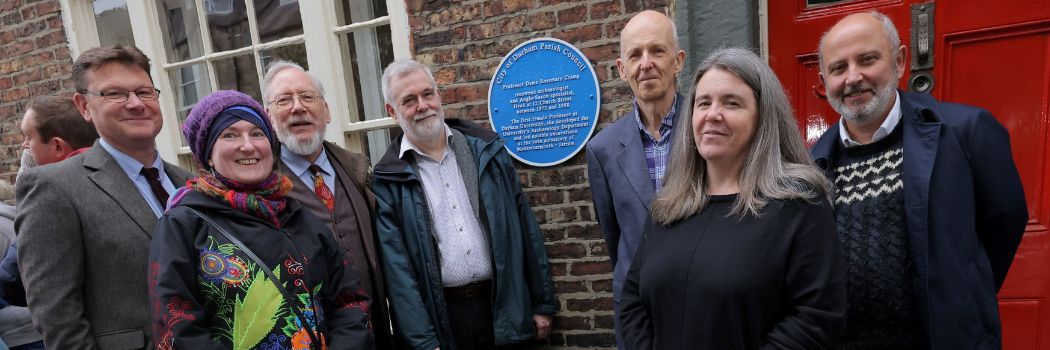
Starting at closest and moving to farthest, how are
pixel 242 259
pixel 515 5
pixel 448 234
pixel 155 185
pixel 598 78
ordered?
pixel 242 259, pixel 155 185, pixel 448 234, pixel 598 78, pixel 515 5

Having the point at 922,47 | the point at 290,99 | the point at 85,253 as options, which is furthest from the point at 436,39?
the point at 922,47

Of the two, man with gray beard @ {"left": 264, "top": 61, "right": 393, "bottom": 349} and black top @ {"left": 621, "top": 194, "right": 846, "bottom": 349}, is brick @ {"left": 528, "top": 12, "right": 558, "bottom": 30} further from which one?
black top @ {"left": 621, "top": 194, "right": 846, "bottom": 349}

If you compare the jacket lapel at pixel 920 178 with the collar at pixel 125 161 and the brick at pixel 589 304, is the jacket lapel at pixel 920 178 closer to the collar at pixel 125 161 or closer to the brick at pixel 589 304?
the brick at pixel 589 304

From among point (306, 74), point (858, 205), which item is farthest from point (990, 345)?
point (306, 74)

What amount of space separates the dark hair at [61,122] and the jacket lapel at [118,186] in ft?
1.70

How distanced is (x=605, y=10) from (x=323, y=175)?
1.43 meters

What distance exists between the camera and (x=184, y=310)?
56.1 inches

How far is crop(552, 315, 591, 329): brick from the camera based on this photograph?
9.19 feet

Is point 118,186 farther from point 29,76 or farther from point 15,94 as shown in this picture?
point 15,94

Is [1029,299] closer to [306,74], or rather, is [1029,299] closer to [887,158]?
[887,158]

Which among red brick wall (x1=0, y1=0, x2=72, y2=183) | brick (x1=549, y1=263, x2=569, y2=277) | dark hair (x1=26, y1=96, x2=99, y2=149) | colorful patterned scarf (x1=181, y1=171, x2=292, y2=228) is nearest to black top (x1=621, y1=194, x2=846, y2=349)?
colorful patterned scarf (x1=181, y1=171, x2=292, y2=228)

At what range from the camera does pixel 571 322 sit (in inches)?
111

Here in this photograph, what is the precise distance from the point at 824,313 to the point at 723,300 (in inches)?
8.7

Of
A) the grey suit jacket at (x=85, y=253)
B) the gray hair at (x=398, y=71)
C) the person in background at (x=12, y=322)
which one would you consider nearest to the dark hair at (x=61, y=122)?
the person in background at (x=12, y=322)
